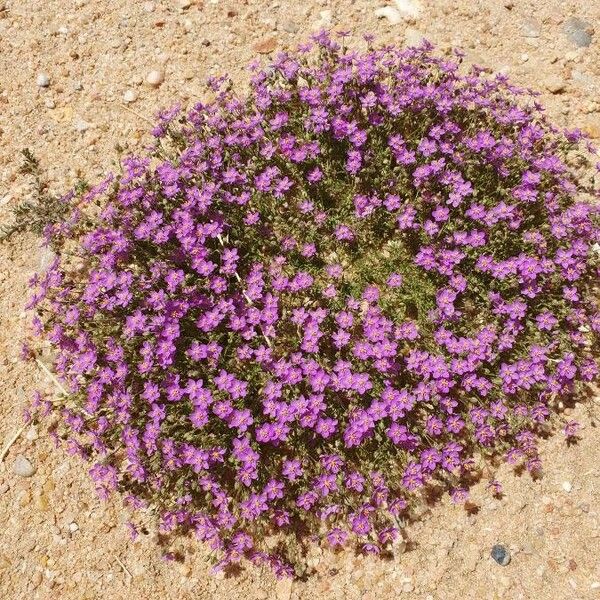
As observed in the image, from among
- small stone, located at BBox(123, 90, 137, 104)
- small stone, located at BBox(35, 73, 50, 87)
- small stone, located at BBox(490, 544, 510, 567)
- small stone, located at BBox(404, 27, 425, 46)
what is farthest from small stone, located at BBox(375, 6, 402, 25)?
small stone, located at BBox(490, 544, 510, 567)

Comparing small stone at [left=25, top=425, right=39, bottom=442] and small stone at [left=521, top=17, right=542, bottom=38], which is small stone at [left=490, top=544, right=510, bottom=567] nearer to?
small stone at [left=25, top=425, right=39, bottom=442]

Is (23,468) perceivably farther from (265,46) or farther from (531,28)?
(531,28)

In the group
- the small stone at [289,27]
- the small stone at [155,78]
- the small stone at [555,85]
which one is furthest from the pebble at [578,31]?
the small stone at [155,78]

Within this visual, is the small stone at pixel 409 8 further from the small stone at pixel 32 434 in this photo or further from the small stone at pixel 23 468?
the small stone at pixel 23 468

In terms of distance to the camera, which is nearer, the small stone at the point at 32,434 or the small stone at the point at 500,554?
the small stone at the point at 500,554

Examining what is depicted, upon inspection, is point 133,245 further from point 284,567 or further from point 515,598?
point 515,598

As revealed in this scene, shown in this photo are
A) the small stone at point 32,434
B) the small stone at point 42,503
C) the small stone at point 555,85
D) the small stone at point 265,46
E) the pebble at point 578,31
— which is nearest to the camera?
the small stone at point 42,503

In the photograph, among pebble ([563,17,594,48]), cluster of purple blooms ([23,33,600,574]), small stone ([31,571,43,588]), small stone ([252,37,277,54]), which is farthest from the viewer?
small stone ([252,37,277,54])

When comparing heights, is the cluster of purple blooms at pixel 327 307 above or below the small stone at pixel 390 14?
below
